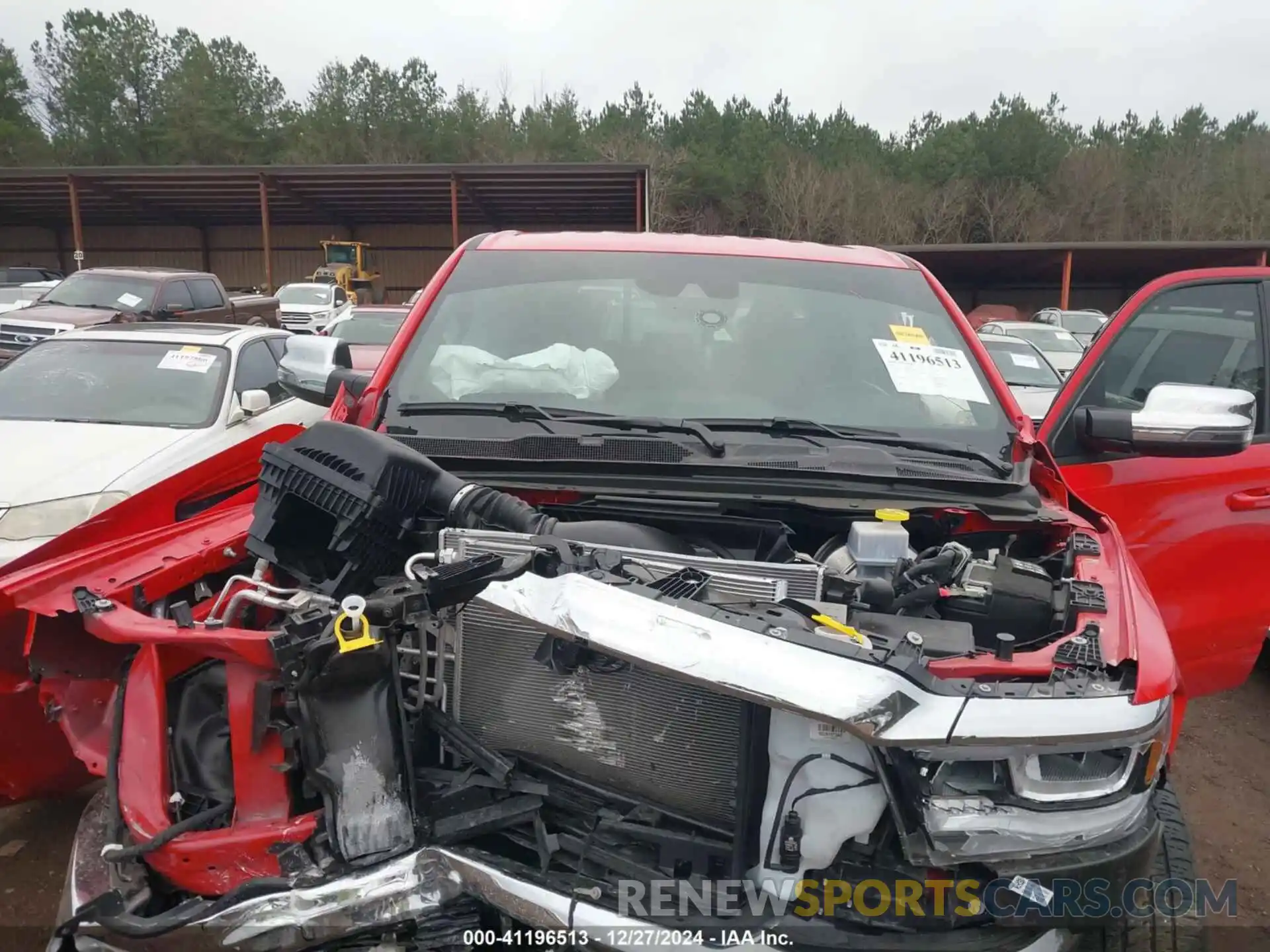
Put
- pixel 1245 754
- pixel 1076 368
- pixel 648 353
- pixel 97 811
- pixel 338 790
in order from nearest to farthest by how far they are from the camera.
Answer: pixel 338 790 < pixel 97 811 < pixel 648 353 < pixel 1076 368 < pixel 1245 754

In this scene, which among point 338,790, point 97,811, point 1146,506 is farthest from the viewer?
point 1146,506

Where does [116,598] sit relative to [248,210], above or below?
below

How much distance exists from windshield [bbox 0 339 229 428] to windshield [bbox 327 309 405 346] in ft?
14.2

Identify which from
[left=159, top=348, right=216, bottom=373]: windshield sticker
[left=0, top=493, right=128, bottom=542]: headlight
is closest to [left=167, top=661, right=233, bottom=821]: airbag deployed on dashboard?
[left=0, top=493, right=128, bottom=542]: headlight

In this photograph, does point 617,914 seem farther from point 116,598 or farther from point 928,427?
point 928,427

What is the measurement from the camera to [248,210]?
102 ft

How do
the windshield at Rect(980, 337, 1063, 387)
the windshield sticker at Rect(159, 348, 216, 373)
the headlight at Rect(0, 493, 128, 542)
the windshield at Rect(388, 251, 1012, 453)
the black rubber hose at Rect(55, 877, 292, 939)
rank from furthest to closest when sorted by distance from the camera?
the windshield at Rect(980, 337, 1063, 387) → the windshield sticker at Rect(159, 348, 216, 373) → the headlight at Rect(0, 493, 128, 542) → the windshield at Rect(388, 251, 1012, 453) → the black rubber hose at Rect(55, 877, 292, 939)

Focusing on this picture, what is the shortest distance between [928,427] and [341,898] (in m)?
1.96

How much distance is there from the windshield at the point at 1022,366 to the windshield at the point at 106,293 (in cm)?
1117

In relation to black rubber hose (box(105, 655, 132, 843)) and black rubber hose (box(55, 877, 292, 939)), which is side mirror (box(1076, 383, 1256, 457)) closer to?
black rubber hose (box(55, 877, 292, 939))


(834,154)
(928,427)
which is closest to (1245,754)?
(928,427)

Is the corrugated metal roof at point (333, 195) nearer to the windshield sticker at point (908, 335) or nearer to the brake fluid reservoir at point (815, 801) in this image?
the windshield sticker at point (908, 335)

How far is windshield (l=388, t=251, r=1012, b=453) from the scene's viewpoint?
2.59 metres

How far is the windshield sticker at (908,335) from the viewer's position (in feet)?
9.20
